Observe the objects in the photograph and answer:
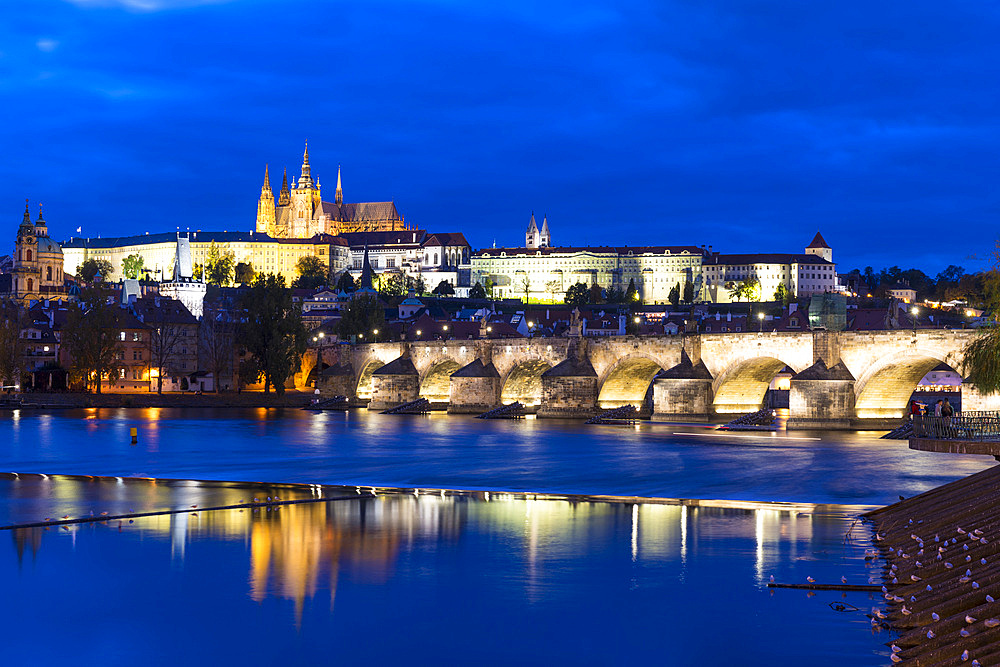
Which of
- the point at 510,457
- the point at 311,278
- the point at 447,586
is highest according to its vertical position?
the point at 311,278

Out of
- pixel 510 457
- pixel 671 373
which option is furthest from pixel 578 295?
pixel 510 457

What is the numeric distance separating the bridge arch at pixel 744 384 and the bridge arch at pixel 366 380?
28.2 meters

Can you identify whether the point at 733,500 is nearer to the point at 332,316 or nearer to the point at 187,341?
the point at 187,341

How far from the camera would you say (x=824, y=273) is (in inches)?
7269

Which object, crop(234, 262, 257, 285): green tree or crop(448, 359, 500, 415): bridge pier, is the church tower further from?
crop(448, 359, 500, 415): bridge pier

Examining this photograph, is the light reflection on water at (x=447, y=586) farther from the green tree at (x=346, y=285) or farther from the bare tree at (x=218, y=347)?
the green tree at (x=346, y=285)

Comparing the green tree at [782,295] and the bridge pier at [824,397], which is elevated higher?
the green tree at [782,295]

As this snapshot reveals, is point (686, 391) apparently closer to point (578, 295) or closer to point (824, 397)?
point (824, 397)

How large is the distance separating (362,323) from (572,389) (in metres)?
32.5

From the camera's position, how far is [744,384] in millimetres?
54125

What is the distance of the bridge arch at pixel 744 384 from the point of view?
5247 cm

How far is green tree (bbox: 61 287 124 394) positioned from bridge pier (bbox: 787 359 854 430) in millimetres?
43644

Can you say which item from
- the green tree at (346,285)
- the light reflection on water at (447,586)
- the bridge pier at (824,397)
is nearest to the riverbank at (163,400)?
the bridge pier at (824,397)

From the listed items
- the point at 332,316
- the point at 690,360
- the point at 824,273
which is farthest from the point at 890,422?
the point at 824,273
